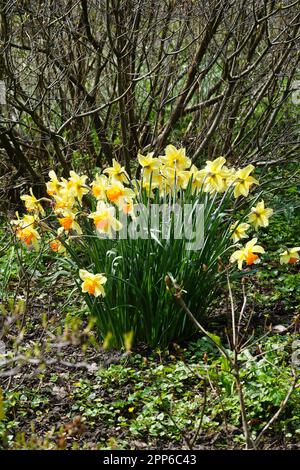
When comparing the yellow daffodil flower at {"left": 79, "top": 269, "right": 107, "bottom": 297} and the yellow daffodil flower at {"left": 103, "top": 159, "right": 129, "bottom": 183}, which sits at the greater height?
the yellow daffodil flower at {"left": 103, "top": 159, "right": 129, "bottom": 183}

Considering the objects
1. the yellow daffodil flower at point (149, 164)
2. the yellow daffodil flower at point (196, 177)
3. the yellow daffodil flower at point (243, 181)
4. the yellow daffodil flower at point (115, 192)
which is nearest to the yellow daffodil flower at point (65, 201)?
the yellow daffodil flower at point (115, 192)

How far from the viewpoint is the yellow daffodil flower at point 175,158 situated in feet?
13.2

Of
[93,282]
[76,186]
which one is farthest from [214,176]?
[93,282]

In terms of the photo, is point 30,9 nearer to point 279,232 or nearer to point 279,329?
point 279,232

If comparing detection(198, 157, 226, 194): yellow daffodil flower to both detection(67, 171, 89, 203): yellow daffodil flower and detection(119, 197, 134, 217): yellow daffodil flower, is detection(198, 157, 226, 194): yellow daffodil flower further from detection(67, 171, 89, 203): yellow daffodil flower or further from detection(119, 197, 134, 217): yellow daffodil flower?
detection(67, 171, 89, 203): yellow daffodil flower

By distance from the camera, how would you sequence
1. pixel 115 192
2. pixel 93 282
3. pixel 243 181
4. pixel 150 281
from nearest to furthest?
pixel 93 282 < pixel 115 192 < pixel 150 281 < pixel 243 181

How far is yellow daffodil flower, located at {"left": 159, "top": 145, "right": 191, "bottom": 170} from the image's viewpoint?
4023 millimetres

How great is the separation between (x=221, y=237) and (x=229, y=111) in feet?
6.42

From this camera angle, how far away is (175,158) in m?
4.04

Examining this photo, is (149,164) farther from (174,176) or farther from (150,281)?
(150,281)

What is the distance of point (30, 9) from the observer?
17.7ft

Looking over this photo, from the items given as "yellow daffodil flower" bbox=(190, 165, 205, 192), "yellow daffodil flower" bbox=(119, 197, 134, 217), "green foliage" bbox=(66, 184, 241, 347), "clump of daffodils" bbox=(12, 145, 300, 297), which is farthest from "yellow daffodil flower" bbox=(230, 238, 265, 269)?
"yellow daffodil flower" bbox=(119, 197, 134, 217)

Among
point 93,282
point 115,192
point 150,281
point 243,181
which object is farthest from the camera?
point 243,181
